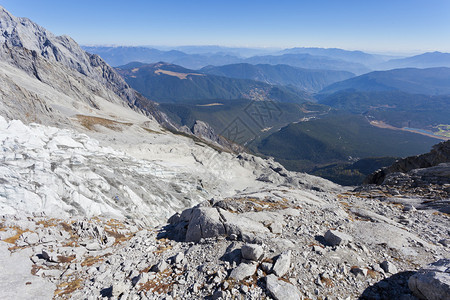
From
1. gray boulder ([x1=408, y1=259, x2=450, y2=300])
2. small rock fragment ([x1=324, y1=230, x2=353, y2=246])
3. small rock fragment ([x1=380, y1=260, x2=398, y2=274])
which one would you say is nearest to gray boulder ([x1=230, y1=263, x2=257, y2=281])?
small rock fragment ([x1=324, y1=230, x2=353, y2=246])

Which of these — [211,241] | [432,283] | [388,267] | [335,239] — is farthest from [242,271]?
[432,283]

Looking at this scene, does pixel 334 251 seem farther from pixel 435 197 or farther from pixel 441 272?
pixel 435 197

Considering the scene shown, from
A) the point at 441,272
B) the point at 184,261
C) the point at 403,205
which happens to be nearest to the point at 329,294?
the point at 441,272

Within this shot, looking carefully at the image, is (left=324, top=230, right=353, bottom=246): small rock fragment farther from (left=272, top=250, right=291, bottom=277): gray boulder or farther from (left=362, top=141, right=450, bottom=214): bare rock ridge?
(left=362, top=141, right=450, bottom=214): bare rock ridge

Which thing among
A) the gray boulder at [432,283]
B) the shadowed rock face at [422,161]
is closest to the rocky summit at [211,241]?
the gray boulder at [432,283]

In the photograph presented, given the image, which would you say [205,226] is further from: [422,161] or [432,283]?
[422,161]

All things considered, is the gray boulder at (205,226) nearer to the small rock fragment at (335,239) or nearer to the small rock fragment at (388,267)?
the small rock fragment at (335,239)

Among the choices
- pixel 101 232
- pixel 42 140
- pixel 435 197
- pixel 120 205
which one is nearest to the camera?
pixel 101 232
